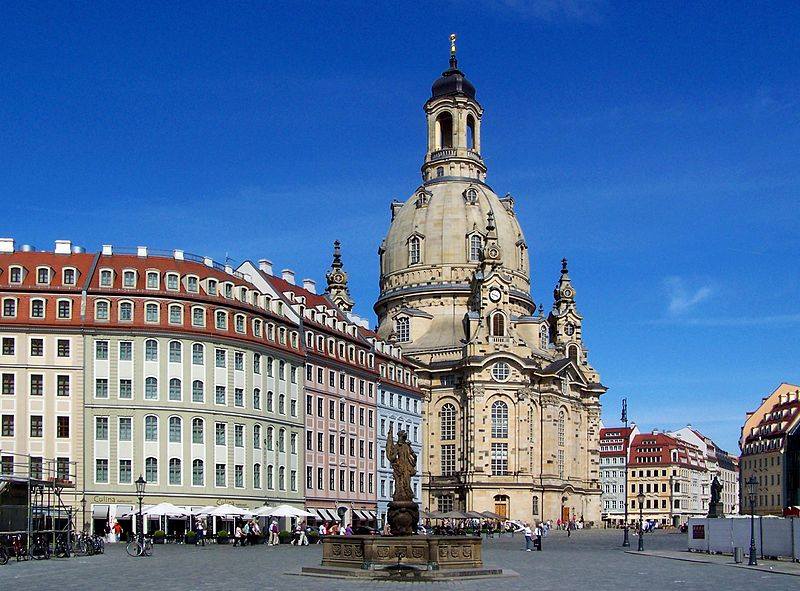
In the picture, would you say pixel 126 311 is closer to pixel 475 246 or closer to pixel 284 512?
pixel 284 512

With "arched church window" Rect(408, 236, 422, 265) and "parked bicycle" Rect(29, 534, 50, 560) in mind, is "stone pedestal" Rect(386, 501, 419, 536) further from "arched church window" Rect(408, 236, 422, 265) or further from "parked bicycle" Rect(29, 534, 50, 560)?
"arched church window" Rect(408, 236, 422, 265)

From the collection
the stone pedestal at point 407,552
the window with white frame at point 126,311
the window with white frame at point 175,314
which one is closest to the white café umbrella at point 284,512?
the window with white frame at point 175,314

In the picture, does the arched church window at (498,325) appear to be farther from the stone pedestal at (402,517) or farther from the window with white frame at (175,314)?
the stone pedestal at (402,517)

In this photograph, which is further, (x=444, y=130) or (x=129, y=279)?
(x=444, y=130)

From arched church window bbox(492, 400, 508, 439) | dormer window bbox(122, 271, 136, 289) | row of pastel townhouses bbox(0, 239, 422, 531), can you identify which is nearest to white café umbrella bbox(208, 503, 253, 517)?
row of pastel townhouses bbox(0, 239, 422, 531)

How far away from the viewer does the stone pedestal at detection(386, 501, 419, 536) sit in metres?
51.5

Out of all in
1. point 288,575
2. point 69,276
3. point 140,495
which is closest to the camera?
point 288,575

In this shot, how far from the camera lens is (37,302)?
8662 cm

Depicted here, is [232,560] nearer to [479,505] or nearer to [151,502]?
[151,502]

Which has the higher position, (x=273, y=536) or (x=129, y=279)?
(x=129, y=279)

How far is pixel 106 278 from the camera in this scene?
88562 millimetres

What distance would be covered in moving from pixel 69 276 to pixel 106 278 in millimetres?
2551

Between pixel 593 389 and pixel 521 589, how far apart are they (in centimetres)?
13858

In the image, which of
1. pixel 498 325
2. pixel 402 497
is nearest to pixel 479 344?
pixel 498 325
